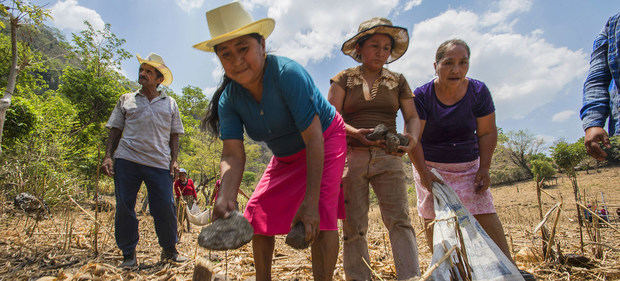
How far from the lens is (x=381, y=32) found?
2.21 metres

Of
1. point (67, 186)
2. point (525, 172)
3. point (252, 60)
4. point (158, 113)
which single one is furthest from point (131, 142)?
point (525, 172)

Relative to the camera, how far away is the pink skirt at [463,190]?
2281 mm

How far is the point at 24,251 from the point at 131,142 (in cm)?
170

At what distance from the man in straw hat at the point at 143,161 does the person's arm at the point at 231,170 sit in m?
1.47

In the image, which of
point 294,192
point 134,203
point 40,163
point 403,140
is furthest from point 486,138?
point 40,163

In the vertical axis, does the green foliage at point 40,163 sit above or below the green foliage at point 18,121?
below

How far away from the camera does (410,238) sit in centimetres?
196

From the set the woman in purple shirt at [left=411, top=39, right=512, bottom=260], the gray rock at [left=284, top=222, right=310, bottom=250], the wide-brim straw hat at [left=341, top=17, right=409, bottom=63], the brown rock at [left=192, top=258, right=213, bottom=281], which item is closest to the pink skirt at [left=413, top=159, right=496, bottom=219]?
the woman in purple shirt at [left=411, top=39, right=512, bottom=260]

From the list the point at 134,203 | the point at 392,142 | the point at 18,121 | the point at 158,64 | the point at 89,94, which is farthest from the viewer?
the point at 89,94

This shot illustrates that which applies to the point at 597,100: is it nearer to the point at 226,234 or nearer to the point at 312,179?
the point at 312,179

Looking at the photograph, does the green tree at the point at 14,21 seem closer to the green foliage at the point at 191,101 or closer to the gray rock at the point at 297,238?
the gray rock at the point at 297,238

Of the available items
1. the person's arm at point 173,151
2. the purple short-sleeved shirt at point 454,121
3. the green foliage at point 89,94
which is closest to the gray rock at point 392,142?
the purple short-sleeved shirt at point 454,121

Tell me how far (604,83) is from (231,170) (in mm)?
2180

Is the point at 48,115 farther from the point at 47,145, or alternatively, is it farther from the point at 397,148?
the point at 397,148
